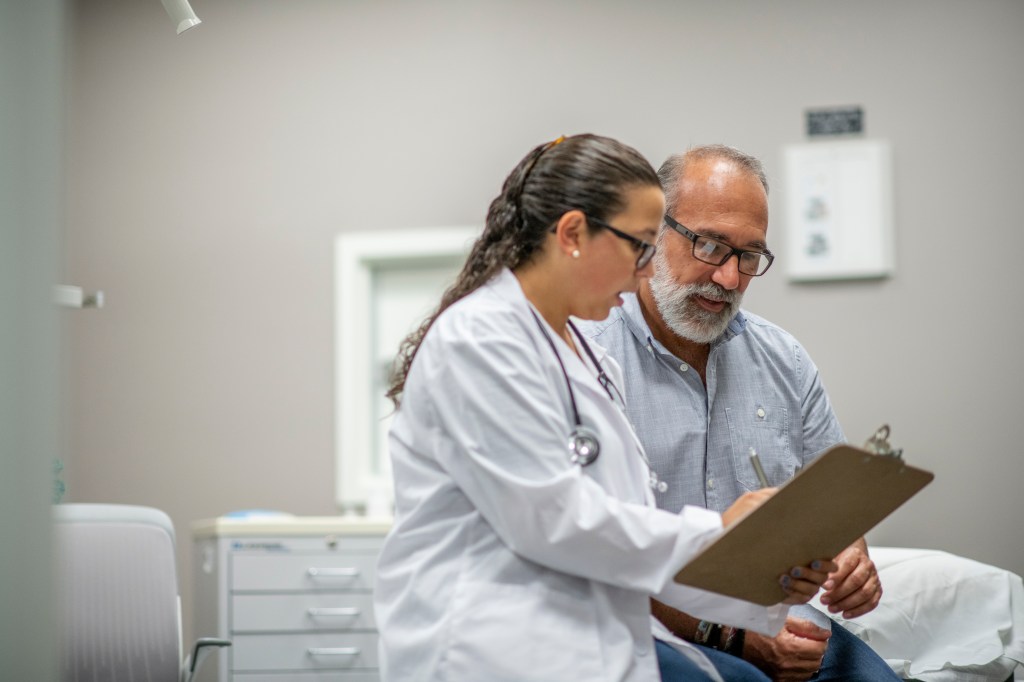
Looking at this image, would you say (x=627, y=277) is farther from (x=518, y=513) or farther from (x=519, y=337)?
(x=518, y=513)

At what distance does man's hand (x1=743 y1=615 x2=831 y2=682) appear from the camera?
5.09ft

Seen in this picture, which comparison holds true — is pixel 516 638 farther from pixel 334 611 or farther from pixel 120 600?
pixel 334 611

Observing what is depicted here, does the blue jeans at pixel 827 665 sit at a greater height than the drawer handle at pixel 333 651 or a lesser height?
greater

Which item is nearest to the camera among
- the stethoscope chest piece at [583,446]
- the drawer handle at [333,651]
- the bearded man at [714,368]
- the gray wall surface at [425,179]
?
the stethoscope chest piece at [583,446]

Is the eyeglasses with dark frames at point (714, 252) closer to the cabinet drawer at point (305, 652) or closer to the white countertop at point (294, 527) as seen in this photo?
the white countertop at point (294, 527)

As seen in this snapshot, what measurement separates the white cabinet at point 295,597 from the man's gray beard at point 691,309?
1.70 meters

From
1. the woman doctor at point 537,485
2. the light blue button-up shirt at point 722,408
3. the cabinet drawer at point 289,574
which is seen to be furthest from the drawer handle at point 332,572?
the woman doctor at point 537,485

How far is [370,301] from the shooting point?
416 centimetres

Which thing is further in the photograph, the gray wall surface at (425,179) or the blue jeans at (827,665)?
the gray wall surface at (425,179)

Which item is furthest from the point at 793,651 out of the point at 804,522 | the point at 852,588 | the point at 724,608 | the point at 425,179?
the point at 425,179

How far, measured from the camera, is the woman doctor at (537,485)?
1.17m

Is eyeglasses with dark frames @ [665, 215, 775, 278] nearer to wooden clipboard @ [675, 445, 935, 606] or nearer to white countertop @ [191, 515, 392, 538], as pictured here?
wooden clipboard @ [675, 445, 935, 606]

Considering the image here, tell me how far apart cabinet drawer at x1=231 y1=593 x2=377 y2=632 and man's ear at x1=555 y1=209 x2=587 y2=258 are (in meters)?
2.17

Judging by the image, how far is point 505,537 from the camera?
1192 mm
